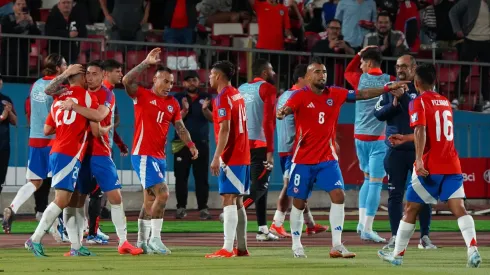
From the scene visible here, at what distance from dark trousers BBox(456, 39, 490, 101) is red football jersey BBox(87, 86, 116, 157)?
1328 cm

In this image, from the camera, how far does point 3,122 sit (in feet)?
70.9

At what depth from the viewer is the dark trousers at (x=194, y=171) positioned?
2302 centimetres

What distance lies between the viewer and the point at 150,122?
51.8ft

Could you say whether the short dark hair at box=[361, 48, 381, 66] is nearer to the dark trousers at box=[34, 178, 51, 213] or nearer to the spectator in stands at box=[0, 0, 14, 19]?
the dark trousers at box=[34, 178, 51, 213]

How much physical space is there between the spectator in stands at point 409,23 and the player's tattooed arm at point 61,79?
14583mm

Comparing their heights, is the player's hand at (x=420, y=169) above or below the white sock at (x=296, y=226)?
above

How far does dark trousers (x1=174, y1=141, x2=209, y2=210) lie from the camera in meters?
23.0

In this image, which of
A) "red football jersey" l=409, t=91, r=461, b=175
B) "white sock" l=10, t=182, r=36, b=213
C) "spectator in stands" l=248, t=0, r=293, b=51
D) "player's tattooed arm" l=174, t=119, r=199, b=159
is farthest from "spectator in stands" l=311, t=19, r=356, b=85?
"red football jersey" l=409, t=91, r=461, b=175

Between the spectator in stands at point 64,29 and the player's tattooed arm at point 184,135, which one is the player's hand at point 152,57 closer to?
the player's tattooed arm at point 184,135

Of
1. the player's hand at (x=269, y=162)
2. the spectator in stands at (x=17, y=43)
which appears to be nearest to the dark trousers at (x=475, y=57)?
the spectator in stands at (x=17, y=43)

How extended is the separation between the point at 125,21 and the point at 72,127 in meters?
11.6

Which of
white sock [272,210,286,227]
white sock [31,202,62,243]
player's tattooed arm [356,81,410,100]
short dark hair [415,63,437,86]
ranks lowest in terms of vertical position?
white sock [272,210,286,227]

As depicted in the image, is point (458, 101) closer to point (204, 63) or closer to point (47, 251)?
point (204, 63)

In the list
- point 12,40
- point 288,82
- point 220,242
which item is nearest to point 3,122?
point 12,40
